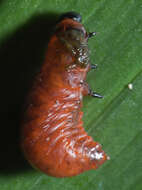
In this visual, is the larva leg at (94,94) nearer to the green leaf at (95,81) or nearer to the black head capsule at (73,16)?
the green leaf at (95,81)

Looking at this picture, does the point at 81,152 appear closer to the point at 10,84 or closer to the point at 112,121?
the point at 112,121

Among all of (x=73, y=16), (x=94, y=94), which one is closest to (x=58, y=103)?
(x=94, y=94)

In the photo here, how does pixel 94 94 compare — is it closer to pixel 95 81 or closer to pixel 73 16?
pixel 95 81

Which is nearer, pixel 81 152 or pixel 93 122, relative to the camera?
pixel 81 152

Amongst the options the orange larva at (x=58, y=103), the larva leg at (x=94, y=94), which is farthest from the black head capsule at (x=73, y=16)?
the larva leg at (x=94, y=94)

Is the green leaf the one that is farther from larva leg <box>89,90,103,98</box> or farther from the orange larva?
the orange larva

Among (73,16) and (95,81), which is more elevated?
(73,16)

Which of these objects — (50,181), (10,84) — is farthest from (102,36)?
(50,181)

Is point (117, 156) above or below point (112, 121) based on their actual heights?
below

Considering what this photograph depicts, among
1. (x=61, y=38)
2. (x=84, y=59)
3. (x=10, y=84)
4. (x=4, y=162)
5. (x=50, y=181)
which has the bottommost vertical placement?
(x=50, y=181)
